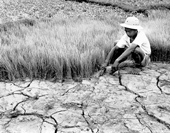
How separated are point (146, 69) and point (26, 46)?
1510 millimetres

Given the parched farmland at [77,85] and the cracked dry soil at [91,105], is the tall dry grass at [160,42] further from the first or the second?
the cracked dry soil at [91,105]

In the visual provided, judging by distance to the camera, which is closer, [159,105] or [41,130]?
[41,130]

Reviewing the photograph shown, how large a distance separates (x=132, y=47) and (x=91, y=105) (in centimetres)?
83

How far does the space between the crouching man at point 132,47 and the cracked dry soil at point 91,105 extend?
156mm

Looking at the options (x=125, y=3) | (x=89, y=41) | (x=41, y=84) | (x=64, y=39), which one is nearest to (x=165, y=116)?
(x=41, y=84)

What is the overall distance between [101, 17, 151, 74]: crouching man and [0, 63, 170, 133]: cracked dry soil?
16 centimetres

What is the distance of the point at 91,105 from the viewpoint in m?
2.35

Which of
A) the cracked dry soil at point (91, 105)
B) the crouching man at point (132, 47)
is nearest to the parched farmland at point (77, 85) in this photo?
the cracked dry soil at point (91, 105)

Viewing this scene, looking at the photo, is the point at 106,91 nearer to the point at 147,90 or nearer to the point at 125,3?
the point at 147,90

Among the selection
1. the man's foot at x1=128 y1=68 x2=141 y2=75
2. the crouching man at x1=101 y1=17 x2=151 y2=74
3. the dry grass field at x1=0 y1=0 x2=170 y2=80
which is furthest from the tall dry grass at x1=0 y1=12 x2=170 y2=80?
the man's foot at x1=128 y1=68 x2=141 y2=75

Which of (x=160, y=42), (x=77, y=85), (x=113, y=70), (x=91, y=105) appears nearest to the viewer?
(x=91, y=105)

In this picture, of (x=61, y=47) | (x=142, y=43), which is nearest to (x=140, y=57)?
(x=142, y=43)

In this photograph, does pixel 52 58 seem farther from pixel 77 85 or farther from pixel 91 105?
pixel 91 105

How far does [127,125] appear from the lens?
2049 mm
